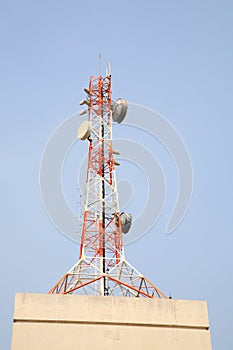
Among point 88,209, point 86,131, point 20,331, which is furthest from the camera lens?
point 86,131

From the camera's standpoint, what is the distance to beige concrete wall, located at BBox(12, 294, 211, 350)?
19.0m

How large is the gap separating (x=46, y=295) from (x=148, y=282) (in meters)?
5.69

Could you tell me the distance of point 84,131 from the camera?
89.2 ft

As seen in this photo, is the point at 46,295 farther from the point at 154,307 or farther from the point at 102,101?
the point at 102,101

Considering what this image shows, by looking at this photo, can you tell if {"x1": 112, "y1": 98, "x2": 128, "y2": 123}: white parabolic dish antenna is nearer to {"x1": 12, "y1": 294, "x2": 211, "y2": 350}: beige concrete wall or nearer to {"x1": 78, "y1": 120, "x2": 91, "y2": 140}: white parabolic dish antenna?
{"x1": 78, "y1": 120, "x2": 91, "y2": 140}: white parabolic dish antenna

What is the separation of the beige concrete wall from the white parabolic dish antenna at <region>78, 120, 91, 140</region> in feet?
35.3

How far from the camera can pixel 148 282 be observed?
2281 cm

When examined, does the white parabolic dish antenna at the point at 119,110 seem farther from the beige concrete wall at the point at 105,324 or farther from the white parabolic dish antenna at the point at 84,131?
the beige concrete wall at the point at 105,324

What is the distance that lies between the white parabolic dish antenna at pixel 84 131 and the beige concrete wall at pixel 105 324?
10749mm

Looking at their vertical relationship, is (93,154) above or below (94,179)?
above

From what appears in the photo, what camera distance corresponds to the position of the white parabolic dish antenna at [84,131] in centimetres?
2711

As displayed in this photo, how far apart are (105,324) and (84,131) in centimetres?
1214

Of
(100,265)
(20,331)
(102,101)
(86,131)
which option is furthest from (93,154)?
(20,331)

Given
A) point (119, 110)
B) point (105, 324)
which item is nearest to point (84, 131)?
point (119, 110)
